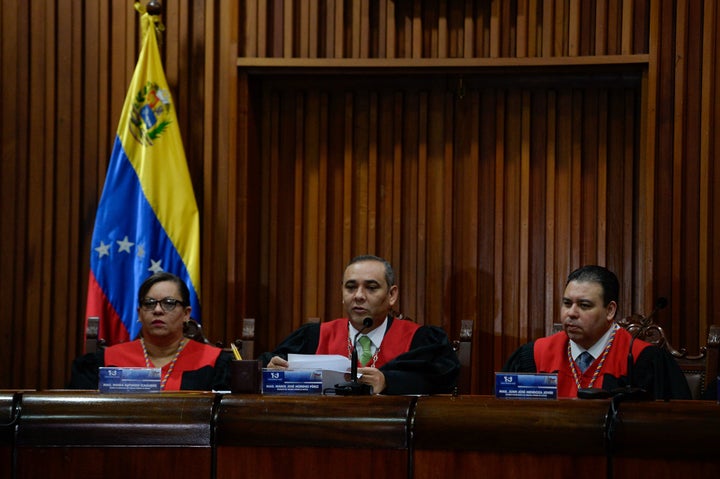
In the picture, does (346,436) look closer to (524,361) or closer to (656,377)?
(524,361)

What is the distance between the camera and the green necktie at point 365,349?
4621mm

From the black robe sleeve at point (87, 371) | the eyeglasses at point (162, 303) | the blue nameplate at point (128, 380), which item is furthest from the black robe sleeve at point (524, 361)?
the black robe sleeve at point (87, 371)

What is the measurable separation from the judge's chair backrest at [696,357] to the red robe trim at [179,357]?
191 centimetres

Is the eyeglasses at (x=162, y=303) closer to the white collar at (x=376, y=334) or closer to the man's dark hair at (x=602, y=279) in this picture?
the white collar at (x=376, y=334)

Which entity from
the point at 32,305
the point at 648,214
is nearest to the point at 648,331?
the point at 648,214

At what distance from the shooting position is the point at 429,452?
9.99 feet

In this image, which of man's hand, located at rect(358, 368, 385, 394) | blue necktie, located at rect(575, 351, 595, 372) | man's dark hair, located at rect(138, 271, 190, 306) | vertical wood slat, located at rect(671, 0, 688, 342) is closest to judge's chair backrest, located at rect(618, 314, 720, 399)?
blue necktie, located at rect(575, 351, 595, 372)

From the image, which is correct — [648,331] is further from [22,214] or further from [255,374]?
[22,214]

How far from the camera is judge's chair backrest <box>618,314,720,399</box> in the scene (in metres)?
4.54

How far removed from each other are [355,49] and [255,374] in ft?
8.61

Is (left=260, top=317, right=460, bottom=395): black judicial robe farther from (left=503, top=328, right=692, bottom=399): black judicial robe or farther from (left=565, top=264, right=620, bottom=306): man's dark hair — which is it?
(left=565, top=264, right=620, bottom=306): man's dark hair

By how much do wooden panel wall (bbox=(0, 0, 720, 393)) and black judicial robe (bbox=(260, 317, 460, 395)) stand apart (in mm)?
952

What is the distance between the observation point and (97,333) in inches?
199

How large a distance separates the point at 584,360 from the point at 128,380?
1.97 metres
